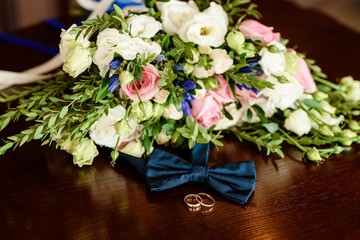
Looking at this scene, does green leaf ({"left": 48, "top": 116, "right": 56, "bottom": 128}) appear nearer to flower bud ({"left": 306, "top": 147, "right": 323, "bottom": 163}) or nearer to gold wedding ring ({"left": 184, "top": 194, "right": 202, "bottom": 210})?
gold wedding ring ({"left": 184, "top": 194, "right": 202, "bottom": 210})

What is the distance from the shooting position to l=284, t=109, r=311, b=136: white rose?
114cm

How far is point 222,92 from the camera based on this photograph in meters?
1.09

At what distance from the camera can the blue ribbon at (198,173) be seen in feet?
3.33

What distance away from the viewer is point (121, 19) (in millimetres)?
987

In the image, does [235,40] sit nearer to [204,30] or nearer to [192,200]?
[204,30]

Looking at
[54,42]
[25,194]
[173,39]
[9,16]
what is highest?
[173,39]

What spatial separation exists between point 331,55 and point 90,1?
0.66 metres

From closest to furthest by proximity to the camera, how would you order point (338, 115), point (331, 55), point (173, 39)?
point (173, 39)
point (338, 115)
point (331, 55)

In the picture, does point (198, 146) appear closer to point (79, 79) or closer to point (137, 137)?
point (137, 137)

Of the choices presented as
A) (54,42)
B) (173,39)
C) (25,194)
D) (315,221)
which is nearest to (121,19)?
(173,39)

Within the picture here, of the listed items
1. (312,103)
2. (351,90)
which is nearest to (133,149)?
(312,103)

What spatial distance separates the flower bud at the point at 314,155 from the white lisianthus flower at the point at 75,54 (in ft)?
1.53

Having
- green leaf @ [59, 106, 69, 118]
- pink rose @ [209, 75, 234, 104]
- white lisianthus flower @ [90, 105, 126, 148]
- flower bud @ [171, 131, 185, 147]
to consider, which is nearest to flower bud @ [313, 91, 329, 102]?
pink rose @ [209, 75, 234, 104]

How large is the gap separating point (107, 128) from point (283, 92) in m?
0.36
